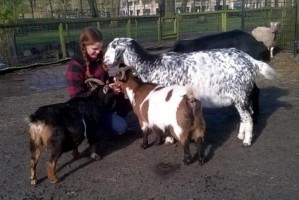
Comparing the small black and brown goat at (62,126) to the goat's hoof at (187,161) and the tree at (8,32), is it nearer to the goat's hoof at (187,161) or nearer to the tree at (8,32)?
the goat's hoof at (187,161)

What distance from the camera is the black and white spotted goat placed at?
4.63m

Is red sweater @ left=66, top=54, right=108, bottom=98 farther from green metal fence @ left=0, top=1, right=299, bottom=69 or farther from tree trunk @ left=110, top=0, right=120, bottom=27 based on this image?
tree trunk @ left=110, top=0, right=120, bottom=27

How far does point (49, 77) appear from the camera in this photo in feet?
33.1

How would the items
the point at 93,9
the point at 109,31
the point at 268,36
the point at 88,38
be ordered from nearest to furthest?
the point at 88,38, the point at 268,36, the point at 109,31, the point at 93,9

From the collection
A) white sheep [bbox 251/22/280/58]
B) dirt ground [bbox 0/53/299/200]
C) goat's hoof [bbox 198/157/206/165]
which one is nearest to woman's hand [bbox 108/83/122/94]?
dirt ground [bbox 0/53/299/200]

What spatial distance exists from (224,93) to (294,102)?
A: 242 centimetres

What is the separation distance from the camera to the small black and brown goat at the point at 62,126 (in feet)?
12.0

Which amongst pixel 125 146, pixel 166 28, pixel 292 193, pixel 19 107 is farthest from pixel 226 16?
pixel 292 193

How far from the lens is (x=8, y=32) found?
34.9 feet

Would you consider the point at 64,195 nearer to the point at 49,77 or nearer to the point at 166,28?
the point at 49,77

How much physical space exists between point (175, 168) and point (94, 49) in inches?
68.9

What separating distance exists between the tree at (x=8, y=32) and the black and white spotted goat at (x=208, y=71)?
6640 mm

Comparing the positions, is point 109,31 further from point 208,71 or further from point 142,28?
point 208,71

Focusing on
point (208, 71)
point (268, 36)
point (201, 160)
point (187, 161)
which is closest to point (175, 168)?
point (187, 161)
